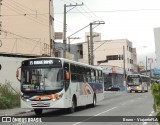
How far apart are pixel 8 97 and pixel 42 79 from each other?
29.3 feet

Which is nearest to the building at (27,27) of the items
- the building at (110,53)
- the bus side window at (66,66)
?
the bus side window at (66,66)

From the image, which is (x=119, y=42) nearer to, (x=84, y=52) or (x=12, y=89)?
(x=84, y=52)

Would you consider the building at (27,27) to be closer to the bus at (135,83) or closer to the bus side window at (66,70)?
the bus at (135,83)

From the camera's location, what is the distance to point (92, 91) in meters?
26.0

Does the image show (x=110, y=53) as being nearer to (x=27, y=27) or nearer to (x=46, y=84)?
(x=27, y=27)

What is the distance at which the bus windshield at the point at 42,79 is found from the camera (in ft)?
63.1

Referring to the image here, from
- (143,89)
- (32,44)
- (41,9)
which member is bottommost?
(143,89)

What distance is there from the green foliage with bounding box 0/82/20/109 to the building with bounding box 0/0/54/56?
20445mm

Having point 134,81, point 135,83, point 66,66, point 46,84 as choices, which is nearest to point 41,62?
point 46,84

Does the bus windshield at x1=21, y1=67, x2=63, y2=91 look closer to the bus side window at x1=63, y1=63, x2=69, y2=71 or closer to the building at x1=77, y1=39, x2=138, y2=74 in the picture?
the bus side window at x1=63, y1=63, x2=69, y2=71

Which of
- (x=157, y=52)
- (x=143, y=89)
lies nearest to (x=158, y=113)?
(x=157, y=52)

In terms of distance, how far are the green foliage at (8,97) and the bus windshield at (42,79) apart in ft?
21.3

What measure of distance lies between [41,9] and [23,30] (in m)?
4.07

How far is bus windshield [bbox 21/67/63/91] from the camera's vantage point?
19.2 m
